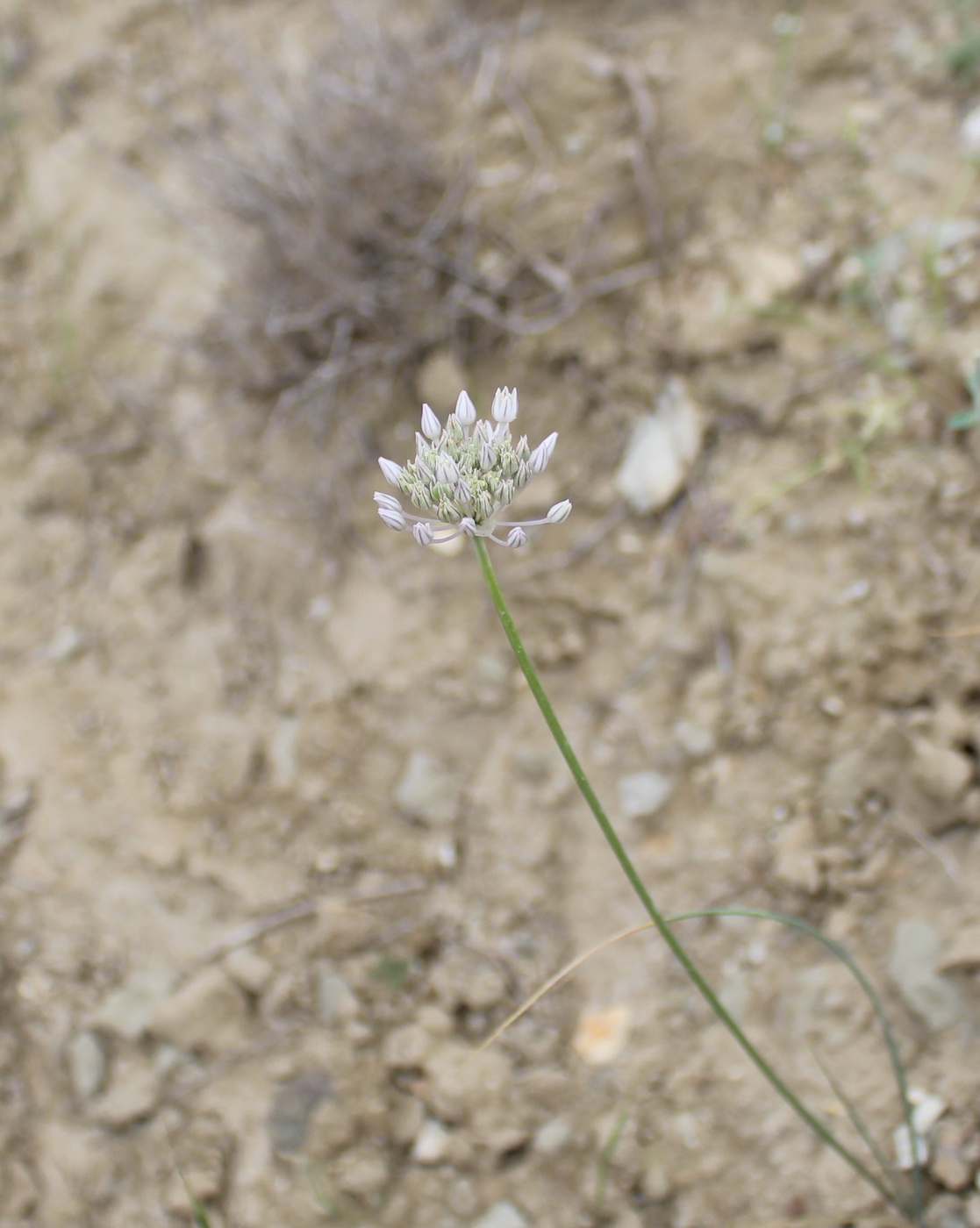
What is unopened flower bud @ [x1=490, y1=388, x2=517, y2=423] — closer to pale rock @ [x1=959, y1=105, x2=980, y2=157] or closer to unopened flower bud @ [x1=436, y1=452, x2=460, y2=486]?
unopened flower bud @ [x1=436, y1=452, x2=460, y2=486]

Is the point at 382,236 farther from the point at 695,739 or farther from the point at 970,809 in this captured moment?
the point at 970,809

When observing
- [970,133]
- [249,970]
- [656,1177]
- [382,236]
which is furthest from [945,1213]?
[382,236]

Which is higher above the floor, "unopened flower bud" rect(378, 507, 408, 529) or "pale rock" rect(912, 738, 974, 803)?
"unopened flower bud" rect(378, 507, 408, 529)

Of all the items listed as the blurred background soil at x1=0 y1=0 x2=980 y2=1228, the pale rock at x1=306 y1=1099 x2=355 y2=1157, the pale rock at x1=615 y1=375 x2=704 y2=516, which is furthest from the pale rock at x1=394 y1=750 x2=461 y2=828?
the pale rock at x1=615 y1=375 x2=704 y2=516

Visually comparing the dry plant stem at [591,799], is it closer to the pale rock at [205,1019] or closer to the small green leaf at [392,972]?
the small green leaf at [392,972]

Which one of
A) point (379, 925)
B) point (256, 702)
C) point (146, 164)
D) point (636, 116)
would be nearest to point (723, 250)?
point (636, 116)

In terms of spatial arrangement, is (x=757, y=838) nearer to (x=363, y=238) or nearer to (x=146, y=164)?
(x=363, y=238)
